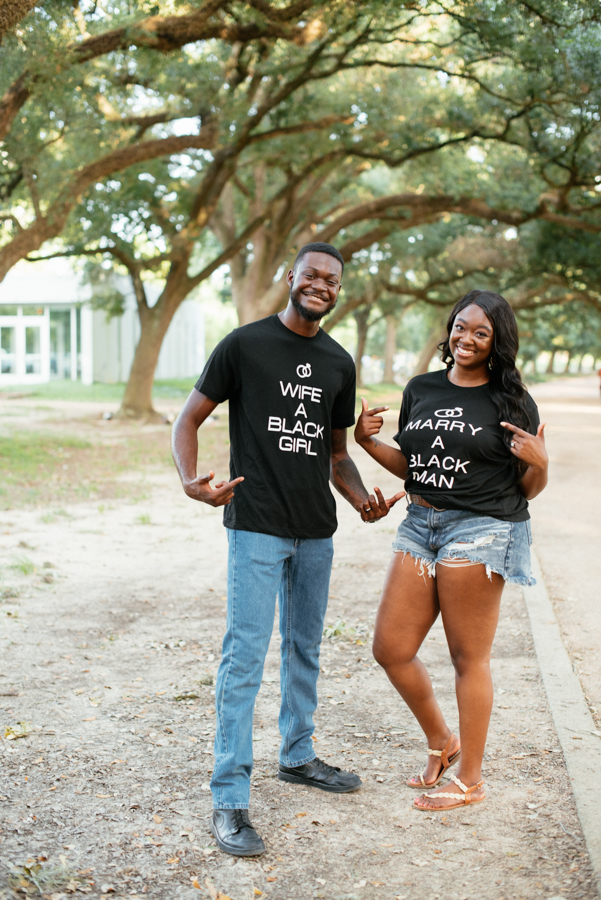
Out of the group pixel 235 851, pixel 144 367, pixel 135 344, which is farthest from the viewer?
pixel 135 344

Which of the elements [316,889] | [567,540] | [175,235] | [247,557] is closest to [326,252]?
[247,557]

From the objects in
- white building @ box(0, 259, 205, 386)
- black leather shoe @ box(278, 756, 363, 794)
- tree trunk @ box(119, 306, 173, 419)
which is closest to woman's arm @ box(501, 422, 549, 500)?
black leather shoe @ box(278, 756, 363, 794)

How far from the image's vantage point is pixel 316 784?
3760 mm

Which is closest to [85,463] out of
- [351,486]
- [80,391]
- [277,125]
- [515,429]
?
[277,125]

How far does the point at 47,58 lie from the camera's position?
31.3 feet

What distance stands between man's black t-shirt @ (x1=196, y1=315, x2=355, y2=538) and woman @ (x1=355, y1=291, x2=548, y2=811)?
1.28ft

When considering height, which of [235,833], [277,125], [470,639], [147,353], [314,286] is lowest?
[235,833]

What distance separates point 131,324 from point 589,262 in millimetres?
23195

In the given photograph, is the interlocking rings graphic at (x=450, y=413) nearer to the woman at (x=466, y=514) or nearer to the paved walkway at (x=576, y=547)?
the woman at (x=466, y=514)

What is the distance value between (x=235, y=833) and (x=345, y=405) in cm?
170

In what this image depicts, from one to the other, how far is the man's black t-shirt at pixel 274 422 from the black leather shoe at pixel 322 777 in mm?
1098

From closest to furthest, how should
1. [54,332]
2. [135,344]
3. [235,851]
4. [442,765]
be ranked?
1. [235,851]
2. [442,765]
3. [54,332]
4. [135,344]

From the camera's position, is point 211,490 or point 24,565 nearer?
point 211,490

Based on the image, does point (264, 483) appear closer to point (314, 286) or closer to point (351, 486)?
point (351, 486)
